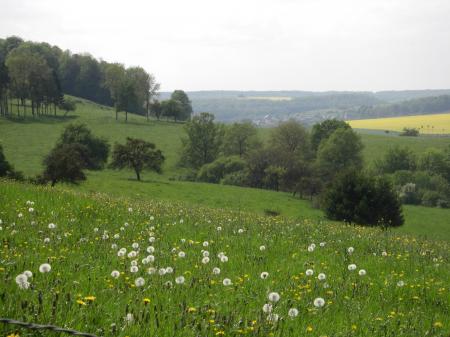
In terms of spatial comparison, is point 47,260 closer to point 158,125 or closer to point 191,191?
point 191,191

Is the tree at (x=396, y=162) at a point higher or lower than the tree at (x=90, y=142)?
lower

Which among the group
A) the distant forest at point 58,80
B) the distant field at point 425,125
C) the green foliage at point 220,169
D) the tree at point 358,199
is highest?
the distant forest at point 58,80

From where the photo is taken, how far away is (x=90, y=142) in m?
80.6

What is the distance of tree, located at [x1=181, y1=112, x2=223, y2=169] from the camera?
314ft

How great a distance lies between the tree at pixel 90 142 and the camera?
78500 mm

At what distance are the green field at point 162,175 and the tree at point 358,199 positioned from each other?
6745 mm

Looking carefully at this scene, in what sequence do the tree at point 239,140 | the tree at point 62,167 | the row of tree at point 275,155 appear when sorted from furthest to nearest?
the tree at point 239,140, the row of tree at point 275,155, the tree at point 62,167

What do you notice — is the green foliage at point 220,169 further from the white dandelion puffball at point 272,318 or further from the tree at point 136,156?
the white dandelion puffball at point 272,318

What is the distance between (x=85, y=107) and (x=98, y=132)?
127 ft

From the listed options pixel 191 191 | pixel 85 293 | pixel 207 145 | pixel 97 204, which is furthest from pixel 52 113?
pixel 85 293

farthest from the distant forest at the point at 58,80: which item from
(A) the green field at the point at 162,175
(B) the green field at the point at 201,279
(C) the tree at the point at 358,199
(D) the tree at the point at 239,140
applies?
(B) the green field at the point at 201,279

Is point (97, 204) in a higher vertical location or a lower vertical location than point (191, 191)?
higher

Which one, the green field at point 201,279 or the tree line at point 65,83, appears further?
the tree line at point 65,83

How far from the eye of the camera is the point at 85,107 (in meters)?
143
